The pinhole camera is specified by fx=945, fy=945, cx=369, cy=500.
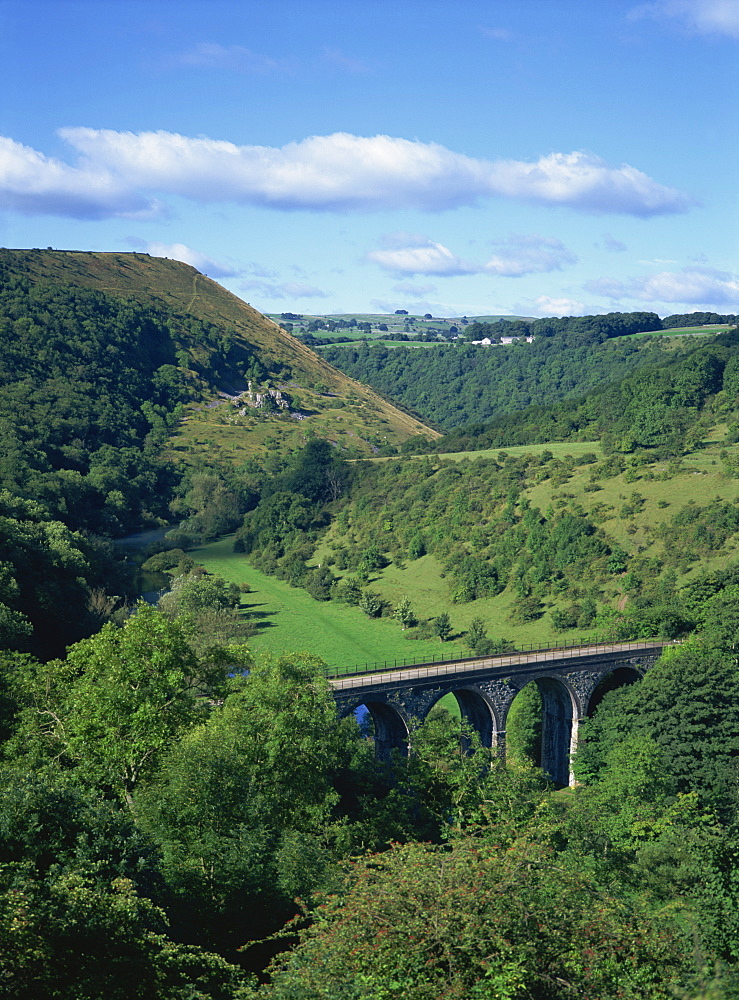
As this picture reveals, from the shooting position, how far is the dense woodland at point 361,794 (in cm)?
1917

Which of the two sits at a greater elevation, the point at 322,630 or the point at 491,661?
the point at 491,661

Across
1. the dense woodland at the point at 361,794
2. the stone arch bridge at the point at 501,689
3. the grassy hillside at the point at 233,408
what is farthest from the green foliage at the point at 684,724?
the grassy hillside at the point at 233,408

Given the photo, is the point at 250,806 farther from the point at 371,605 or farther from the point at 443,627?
the point at 371,605

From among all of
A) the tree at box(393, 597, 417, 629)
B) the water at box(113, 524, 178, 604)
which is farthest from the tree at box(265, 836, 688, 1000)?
the water at box(113, 524, 178, 604)

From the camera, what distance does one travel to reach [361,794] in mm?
41625

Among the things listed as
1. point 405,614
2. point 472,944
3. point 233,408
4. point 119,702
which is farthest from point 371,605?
point 233,408

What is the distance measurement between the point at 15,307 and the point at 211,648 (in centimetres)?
12539

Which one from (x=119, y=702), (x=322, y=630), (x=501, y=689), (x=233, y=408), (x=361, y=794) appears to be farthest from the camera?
→ (x=233, y=408)

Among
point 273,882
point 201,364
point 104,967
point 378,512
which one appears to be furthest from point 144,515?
point 104,967

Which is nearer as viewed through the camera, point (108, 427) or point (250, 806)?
point (250, 806)

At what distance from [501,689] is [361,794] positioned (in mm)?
15835

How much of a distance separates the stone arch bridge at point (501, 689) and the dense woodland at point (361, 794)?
171 cm

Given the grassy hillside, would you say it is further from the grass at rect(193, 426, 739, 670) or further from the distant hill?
the grass at rect(193, 426, 739, 670)

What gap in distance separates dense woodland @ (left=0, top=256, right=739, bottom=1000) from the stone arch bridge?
1.71m
